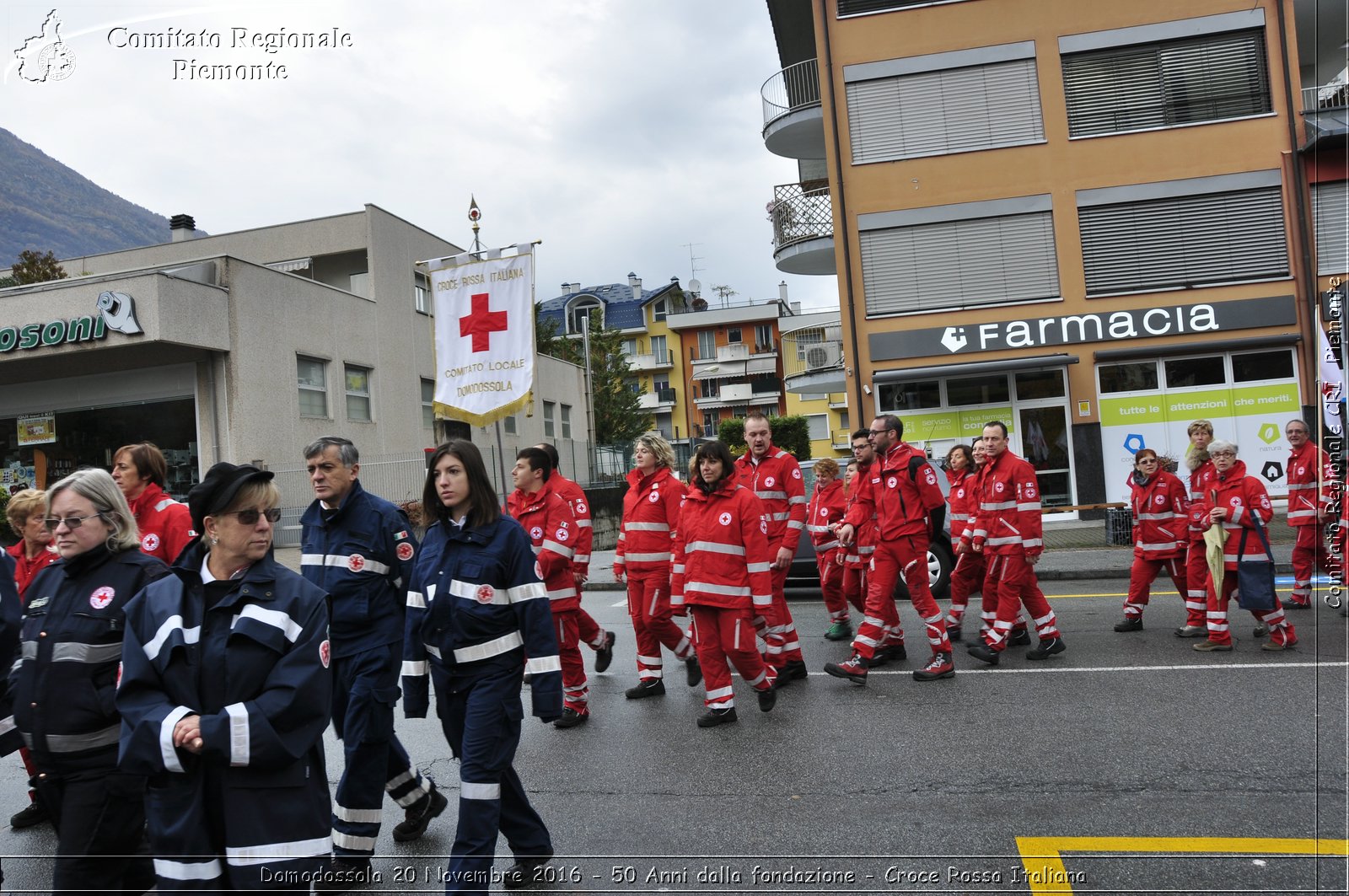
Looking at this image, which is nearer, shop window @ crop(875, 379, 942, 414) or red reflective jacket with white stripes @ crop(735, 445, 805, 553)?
red reflective jacket with white stripes @ crop(735, 445, 805, 553)

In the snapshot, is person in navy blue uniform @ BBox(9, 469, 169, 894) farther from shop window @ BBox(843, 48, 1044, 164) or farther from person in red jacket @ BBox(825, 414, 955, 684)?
shop window @ BBox(843, 48, 1044, 164)

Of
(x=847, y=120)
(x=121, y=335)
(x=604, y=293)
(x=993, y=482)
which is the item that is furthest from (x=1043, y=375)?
(x=604, y=293)

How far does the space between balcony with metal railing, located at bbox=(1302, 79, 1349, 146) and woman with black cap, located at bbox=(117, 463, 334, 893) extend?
3359 mm

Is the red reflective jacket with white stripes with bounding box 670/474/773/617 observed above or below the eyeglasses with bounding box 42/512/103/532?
below

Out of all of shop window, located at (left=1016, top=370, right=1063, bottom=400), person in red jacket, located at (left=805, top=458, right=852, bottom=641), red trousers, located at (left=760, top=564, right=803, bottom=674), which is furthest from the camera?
shop window, located at (left=1016, top=370, right=1063, bottom=400)

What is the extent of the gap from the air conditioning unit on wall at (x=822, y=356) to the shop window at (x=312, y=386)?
1265 centimetres

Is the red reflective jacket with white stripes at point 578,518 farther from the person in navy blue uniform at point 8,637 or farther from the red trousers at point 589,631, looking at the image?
the person in navy blue uniform at point 8,637

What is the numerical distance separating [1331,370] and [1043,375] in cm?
1906

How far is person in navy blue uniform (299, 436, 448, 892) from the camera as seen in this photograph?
427 centimetres

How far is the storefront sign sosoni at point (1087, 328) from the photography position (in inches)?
783

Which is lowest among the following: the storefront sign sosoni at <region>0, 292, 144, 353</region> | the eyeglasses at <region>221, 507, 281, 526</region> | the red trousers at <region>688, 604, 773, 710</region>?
the red trousers at <region>688, 604, 773, 710</region>

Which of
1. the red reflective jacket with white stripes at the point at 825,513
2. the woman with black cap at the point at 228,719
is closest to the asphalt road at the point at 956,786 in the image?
the woman with black cap at the point at 228,719

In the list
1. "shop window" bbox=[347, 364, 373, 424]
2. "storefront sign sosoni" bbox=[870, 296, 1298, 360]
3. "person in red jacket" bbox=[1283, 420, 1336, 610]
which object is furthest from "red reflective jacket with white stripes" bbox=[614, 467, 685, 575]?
"shop window" bbox=[347, 364, 373, 424]

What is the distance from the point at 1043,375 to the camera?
20516 millimetres
